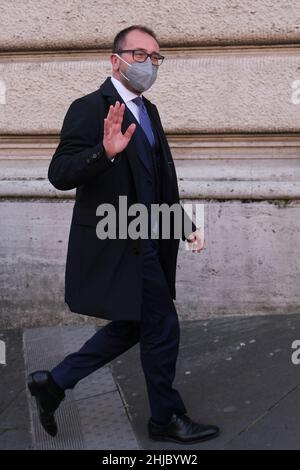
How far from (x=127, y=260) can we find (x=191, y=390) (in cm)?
107

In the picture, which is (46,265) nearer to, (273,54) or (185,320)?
(185,320)

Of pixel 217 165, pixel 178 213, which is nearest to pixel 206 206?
pixel 217 165

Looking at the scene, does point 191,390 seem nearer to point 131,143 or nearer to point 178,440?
point 178,440

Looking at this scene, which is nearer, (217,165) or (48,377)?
(48,377)

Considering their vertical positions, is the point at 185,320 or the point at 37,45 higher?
the point at 37,45

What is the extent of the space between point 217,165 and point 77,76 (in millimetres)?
1124

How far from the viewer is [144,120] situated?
3.67m

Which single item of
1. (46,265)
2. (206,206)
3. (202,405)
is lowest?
(202,405)

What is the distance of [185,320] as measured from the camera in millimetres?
5375

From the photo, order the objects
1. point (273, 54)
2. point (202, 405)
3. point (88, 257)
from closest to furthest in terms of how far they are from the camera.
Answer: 1. point (88, 257)
2. point (202, 405)
3. point (273, 54)

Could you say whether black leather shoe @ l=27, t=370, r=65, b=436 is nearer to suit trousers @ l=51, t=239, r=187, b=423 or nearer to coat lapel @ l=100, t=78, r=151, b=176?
suit trousers @ l=51, t=239, r=187, b=423

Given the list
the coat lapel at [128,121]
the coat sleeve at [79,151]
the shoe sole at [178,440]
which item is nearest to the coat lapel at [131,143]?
the coat lapel at [128,121]

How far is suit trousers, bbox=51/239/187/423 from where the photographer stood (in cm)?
358

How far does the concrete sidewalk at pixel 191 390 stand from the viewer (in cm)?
373
